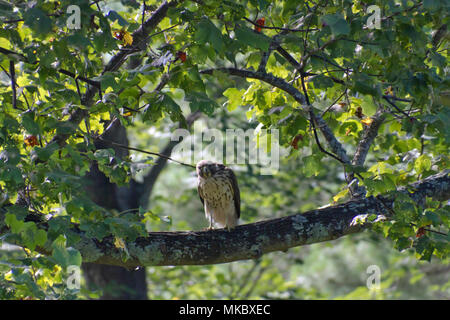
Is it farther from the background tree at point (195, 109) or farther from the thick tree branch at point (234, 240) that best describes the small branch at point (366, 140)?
the thick tree branch at point (234, 240)

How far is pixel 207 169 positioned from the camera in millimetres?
5750

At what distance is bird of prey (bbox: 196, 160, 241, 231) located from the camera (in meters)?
5.80

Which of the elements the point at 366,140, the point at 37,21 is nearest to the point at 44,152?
the point at 37,21

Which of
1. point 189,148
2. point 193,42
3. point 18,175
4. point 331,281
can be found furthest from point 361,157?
point 331,281

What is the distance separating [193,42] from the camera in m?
3.41

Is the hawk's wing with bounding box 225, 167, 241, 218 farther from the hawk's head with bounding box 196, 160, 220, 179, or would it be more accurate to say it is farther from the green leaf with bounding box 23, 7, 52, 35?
the green leaf with bounding box 23, 7, 52, 35

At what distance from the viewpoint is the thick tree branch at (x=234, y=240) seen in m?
3.74

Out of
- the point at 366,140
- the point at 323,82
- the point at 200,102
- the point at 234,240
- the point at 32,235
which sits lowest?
the point at 32,235

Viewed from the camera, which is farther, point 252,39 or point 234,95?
point 234,95

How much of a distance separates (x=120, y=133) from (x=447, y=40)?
3875mm

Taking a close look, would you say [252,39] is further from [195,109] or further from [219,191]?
[219,191]

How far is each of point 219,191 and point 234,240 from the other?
1840mm

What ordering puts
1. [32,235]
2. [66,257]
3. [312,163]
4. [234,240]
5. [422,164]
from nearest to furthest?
[66,257] < [32,235] < [234,240] < [312,163] < [422,164]
